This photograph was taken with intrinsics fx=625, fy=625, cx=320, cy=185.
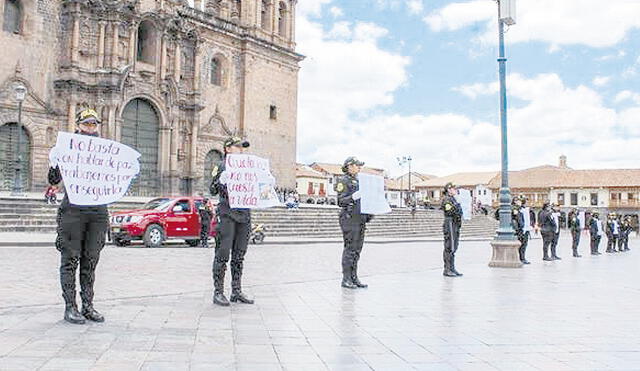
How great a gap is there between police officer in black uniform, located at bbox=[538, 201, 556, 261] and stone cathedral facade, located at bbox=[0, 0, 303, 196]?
2148 cm

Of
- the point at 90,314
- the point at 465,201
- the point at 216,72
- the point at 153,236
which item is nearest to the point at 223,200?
the point at 90,314

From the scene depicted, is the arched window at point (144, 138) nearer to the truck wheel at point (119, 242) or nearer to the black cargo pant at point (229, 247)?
the truck wheel at point (119, 242)

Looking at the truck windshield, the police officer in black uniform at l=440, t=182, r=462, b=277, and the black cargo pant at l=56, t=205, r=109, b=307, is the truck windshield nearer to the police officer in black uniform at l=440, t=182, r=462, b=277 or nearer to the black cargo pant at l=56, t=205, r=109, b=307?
the police officer in black uniform at l=440, t=182, r=462, b=277

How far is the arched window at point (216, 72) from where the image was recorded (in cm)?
4081

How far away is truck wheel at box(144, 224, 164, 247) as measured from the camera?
1861 cm

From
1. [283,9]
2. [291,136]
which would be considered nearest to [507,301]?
[291,136]

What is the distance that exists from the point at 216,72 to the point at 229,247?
35.1 metres

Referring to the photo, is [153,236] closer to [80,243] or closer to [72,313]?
[80,243]

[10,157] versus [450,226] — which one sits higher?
[10,157]

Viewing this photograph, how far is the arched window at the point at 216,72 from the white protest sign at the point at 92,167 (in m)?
34.9

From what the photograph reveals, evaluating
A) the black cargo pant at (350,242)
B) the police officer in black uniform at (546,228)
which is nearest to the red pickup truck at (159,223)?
the police officer in black uniform at (546,228)

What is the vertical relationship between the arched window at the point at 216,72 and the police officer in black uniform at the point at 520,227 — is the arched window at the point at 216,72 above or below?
above

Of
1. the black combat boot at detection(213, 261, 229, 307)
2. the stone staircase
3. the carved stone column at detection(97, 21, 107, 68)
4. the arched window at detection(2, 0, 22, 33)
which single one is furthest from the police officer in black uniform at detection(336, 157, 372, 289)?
the carved stone column at detection(97, 21, 107, 68)

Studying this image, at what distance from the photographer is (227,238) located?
745 cm
